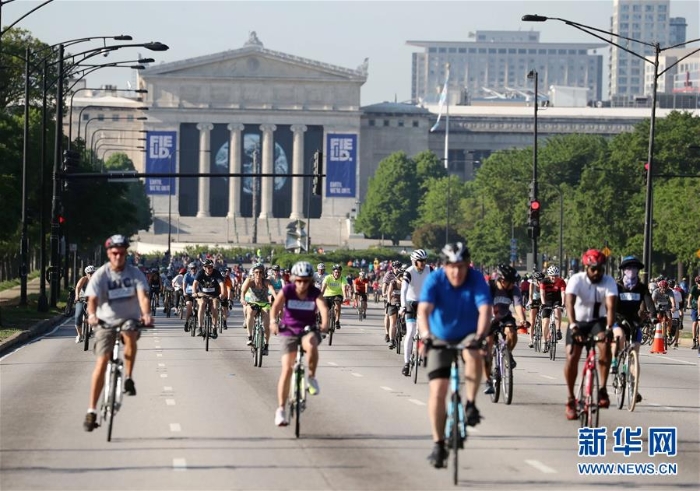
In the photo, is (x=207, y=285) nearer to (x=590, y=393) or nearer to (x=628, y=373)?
(x=628, y=373)

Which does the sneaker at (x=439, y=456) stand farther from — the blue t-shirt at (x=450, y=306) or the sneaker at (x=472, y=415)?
the blue t-shirt at (x=450, y=306)

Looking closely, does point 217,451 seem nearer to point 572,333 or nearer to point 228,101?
point 572,333

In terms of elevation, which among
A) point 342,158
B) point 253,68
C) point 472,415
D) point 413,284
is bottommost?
point 472,415

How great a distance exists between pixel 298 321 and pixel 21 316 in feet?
99.4

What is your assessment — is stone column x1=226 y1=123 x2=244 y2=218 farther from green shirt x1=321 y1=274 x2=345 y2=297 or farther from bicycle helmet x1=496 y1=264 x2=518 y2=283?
bicycle helmet x1=496 y1=264 x2=518 y2=283

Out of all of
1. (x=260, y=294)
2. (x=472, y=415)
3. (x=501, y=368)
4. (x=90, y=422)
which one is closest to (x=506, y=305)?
(x=501, y=368)

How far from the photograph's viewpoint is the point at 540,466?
14.4 metres

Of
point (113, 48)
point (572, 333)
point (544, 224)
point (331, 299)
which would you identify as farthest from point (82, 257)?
point (572, 333)

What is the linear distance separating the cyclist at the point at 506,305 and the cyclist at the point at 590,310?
2.76 m

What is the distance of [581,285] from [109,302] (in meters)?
4.78

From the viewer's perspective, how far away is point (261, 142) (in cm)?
18762

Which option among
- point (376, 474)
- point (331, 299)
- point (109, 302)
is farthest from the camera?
point (331, 299)

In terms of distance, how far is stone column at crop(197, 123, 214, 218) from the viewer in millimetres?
186125

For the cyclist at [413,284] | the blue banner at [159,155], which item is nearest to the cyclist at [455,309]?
the cyclist at [413,284]
